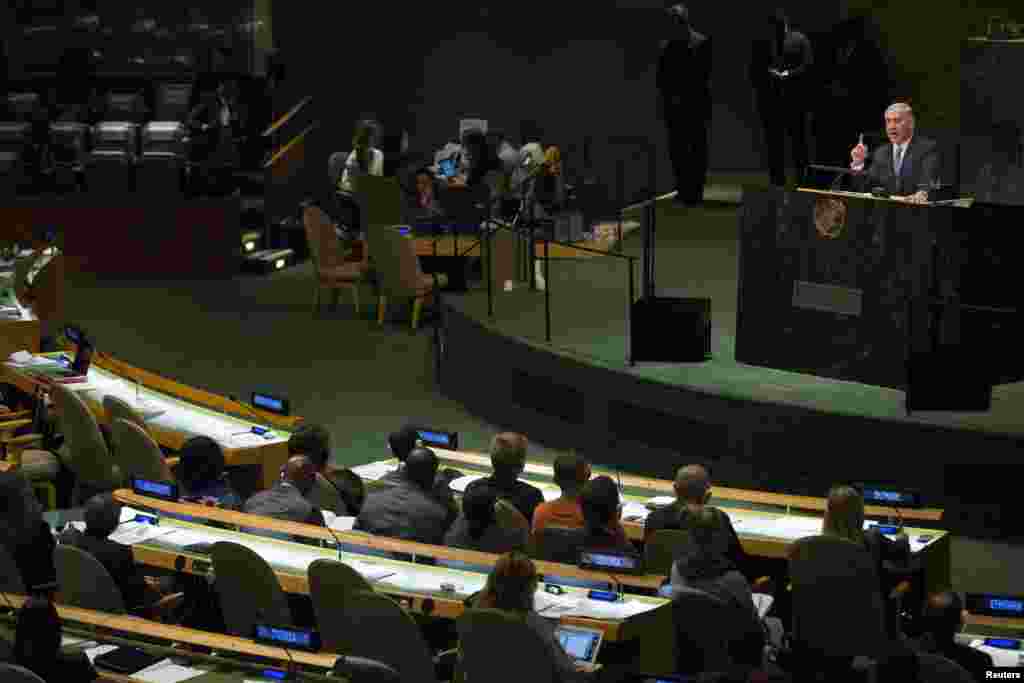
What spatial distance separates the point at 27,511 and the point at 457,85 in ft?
50.8

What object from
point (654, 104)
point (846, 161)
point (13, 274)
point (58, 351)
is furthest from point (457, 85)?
point (58, 351)

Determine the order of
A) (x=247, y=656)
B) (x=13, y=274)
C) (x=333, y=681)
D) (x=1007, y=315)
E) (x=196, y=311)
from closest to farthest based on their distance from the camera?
(x=333, y=681)
(x=247, y=656)
(x=1007, y=315)
(x=13, y=274)
(x=196, y=311)

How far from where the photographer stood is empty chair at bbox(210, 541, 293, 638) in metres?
6.92

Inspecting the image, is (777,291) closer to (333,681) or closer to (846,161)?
(333,681)

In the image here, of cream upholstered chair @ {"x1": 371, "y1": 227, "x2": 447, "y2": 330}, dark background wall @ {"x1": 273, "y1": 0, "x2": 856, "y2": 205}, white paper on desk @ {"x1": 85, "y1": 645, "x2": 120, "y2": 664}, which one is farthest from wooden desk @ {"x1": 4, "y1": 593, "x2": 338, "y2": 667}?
dark background wall @ {"x1": 273, "y1": 0, "x2": 856, "y2": 205}

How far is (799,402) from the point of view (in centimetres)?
1026

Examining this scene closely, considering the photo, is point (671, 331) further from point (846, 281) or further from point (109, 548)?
point (109, 548)

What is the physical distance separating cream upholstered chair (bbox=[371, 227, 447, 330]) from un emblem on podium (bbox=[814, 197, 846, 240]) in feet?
15.0

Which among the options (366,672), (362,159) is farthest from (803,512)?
(362,159)

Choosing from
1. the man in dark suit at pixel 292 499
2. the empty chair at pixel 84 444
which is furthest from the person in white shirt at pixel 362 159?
the man in dark suit at pixel 292 499

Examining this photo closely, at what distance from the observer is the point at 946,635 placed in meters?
6.07

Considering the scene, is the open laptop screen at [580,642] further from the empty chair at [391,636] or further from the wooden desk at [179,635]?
the wooden desk at [179,635]

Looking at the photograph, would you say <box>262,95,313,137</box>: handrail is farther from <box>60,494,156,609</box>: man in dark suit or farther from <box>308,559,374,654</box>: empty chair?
<box>308,559,374,654</box>: empty chair

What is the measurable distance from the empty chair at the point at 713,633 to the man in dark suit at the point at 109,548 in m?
2.27
